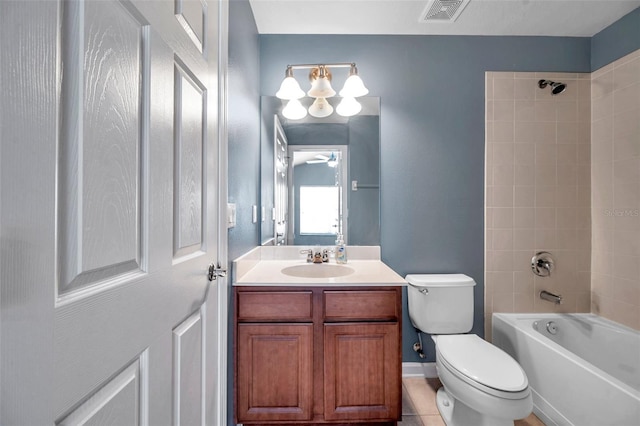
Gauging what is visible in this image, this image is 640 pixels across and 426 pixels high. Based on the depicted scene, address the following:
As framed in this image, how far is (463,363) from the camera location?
1.37 m

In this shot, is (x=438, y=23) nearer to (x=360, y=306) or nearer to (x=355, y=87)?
(x=355, y=87)

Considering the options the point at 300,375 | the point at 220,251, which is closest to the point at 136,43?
the point at 220,251

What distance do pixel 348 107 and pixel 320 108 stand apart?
0.19m

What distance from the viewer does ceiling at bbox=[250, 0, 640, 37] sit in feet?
5.60

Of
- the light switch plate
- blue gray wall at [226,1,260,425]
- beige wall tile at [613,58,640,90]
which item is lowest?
the light switch plate

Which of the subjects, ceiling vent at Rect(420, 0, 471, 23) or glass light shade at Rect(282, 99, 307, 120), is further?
glass light shade at Rect(282, 99, 307, 120)

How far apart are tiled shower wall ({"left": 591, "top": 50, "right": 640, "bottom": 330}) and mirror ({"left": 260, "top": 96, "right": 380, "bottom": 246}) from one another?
1.52 metres

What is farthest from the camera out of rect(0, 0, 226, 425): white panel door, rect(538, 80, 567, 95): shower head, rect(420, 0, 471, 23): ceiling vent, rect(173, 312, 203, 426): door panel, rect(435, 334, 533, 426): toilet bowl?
rect(538, 80, 567, 95): shower head

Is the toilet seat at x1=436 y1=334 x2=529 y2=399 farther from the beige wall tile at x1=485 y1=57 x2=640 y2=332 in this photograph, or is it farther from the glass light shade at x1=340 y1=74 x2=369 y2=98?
the glass light shade at x1=340 y1=74 x2=369 y2=98

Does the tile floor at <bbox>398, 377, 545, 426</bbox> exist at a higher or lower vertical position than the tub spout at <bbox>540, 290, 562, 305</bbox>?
lower

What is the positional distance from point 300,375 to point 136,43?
1409mm

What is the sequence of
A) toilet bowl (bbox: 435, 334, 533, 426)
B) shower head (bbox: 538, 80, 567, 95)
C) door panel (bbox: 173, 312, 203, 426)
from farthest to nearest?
1. shower head (bbox: 538, 80, 567, 95)
2. toilet bowl (bbox: 435, 334, 533, 426)
3. door panel (bbox: 173, 312, 203, 426)

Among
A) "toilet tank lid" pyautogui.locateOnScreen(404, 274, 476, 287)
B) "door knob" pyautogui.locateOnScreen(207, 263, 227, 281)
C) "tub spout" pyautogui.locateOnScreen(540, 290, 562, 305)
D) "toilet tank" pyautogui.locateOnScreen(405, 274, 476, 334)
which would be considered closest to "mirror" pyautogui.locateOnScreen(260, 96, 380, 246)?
"toilet tank lid" pyautogui.locateOnScreen(404, 274, 476, 287)

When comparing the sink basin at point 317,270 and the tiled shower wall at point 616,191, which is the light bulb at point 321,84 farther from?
the tiled shower wall at point 616,191
